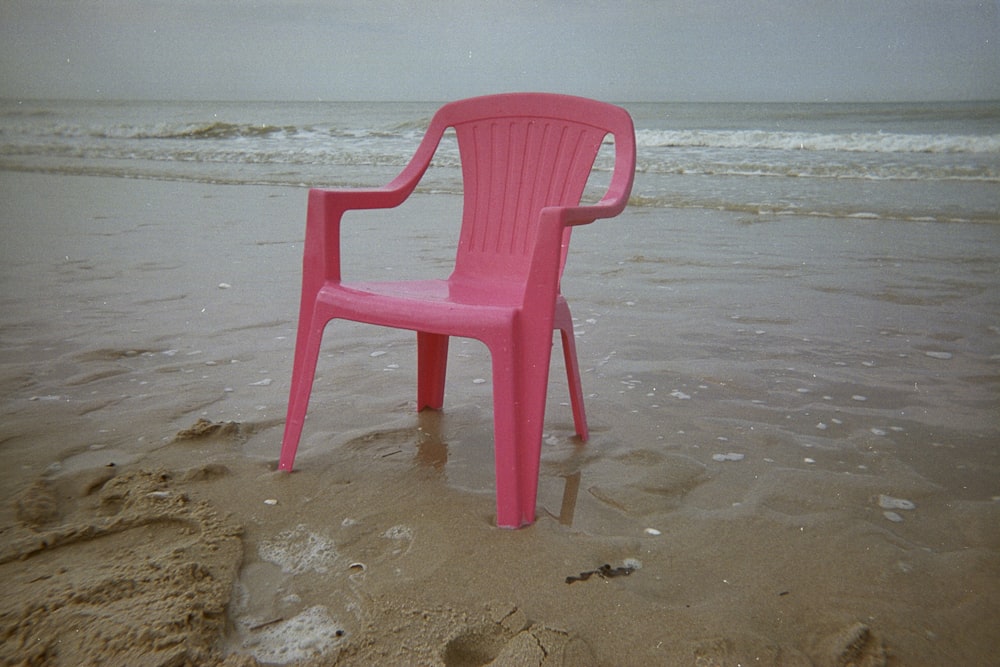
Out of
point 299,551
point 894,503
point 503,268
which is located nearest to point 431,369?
point 503,268

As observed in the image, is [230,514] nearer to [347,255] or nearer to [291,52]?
[347,255]

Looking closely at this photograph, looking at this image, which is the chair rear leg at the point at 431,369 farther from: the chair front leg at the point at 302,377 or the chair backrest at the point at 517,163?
the chair front leg at the point at 302,377

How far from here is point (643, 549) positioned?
64.2 inches

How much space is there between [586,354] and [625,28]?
1595 centimetres

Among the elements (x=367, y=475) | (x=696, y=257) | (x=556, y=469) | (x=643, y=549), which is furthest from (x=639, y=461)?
(x=696, y=257)

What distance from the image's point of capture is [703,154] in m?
11.0

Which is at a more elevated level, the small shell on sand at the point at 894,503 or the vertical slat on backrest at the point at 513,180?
the vertical slat on backrest at the point at 513,180

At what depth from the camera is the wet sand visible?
53.3 inches

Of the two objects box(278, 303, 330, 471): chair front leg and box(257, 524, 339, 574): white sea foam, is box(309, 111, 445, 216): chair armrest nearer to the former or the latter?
box(278, 303, 330, 471): chair front leg

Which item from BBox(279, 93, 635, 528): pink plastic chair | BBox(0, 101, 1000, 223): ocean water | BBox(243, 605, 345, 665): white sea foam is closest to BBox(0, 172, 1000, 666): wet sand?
BBox(243, 605, 345, 665): white sea foam

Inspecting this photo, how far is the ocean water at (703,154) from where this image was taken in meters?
6.82

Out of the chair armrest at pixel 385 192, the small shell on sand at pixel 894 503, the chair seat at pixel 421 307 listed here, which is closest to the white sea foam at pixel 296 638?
the chair seat at pixel 421 307

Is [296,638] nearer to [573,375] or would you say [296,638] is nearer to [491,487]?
[491,487]

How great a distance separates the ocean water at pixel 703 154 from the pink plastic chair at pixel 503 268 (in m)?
4.33
